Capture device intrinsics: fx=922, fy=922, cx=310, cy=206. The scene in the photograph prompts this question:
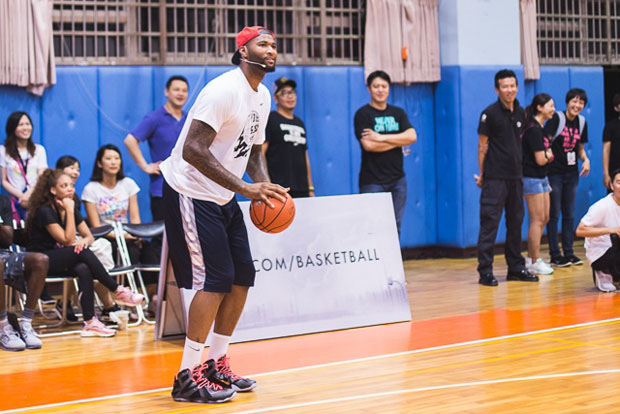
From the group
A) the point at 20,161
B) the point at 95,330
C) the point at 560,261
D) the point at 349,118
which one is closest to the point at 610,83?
the point at 560,261

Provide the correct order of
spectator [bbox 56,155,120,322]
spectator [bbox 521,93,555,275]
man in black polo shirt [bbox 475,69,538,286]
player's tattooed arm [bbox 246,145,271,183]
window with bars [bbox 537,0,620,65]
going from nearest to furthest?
player's tattooed arm [bbox 246,145,271,183], spectator [bbox 56,155,120,322], man in black polo shirt [bbox 475,69,538,286], spectator [bbox 521,93,555,275], window with bars [bbox 537,0,620,65]

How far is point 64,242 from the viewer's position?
6.98 meters

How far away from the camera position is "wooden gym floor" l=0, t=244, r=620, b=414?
14.9 ft

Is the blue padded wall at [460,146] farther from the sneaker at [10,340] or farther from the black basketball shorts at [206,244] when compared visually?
the black basketball shorts at [206,244]

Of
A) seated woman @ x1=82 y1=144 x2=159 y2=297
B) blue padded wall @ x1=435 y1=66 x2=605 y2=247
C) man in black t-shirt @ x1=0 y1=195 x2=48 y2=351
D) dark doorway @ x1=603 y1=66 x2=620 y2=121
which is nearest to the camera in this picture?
man in black t-shirt @ x1=0 y1=195 x2=48 y2=351

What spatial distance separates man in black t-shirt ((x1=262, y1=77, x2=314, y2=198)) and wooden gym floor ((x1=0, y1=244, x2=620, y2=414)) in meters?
1.93

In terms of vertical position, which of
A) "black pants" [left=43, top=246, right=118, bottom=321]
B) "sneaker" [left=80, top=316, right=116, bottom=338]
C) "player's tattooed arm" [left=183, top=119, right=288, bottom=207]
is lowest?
"sneaker" [left=80, top=316, right=116, bottom=338]

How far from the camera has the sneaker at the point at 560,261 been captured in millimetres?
9961

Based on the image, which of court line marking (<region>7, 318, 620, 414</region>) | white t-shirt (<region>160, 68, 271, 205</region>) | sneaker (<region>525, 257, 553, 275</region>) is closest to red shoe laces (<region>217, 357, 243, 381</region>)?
court line marking (<region>7, 318, 620, 414</region>)

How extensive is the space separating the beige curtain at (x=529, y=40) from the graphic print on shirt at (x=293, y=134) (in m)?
4.08

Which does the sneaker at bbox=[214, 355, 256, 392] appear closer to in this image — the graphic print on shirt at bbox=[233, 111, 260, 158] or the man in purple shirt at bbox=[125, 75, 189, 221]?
the graphic print on shirt at bbox=[233, 111, 260, 158]

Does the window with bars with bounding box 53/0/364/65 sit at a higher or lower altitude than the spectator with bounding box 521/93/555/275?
higher

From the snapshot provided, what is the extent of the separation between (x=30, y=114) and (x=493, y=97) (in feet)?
18.2

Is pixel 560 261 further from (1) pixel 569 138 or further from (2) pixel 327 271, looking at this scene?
(2) pixel 327 271
